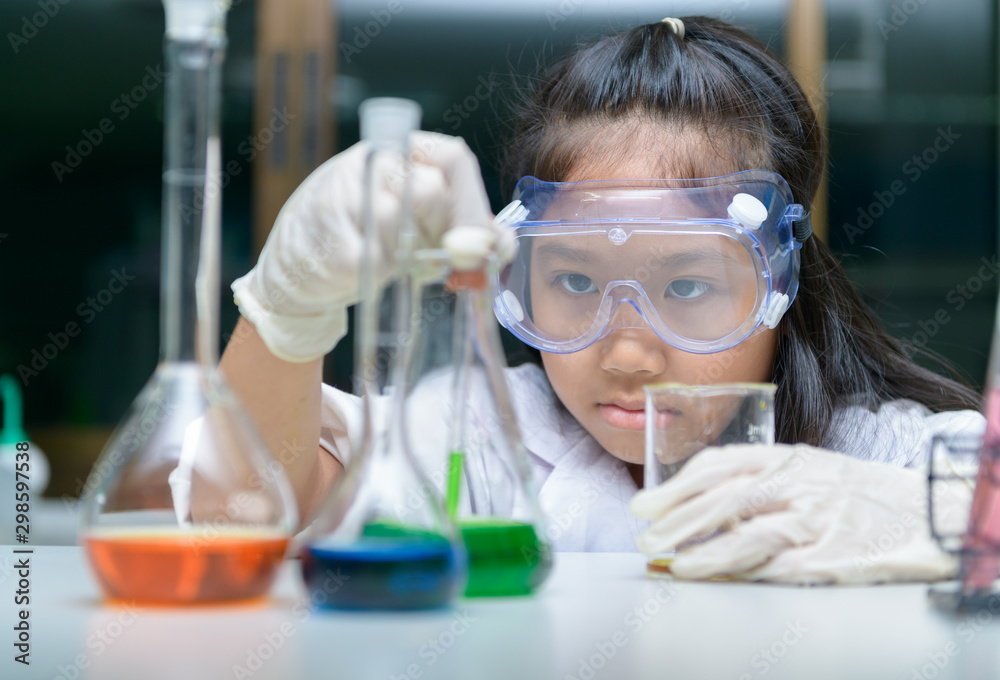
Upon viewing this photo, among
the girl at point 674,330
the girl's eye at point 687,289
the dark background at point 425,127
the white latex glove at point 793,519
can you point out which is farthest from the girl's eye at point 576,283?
the dark background at point 425,127

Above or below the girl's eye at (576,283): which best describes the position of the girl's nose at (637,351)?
below

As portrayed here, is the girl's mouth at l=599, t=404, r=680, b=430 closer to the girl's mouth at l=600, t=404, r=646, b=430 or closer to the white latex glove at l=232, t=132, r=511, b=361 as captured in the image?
the girl's mouth at l=600, t=404, r=646, b=430

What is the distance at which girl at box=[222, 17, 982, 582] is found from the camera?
2.29 ft

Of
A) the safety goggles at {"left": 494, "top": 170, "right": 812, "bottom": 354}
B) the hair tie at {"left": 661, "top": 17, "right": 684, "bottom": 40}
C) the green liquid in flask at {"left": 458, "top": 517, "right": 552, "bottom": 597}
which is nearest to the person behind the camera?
the green liquid in flask at {"left": 458, "top": 517, "right": 552, "bottom": 597}

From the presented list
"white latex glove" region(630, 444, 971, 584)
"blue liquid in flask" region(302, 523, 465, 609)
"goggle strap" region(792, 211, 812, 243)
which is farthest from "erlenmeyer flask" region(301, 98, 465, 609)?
"goggle strap" region(792, 211, 812, 243)

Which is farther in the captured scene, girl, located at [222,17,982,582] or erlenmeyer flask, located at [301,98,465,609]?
girl, located at [222,17,982,582]

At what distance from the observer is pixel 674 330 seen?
1347 mm

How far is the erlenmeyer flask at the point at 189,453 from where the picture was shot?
0.48m

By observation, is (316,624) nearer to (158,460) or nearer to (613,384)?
(158,460)

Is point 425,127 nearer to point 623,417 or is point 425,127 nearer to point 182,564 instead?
point 623,417

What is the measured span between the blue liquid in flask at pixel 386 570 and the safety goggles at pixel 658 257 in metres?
0.87

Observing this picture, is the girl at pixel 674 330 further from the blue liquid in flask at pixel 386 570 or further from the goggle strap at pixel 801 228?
the blue liquid in flask at pixel 386 570

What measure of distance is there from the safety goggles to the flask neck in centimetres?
82

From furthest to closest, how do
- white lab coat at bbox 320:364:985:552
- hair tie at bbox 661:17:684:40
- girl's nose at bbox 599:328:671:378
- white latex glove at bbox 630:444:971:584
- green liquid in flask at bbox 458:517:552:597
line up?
hair tie at bbox 661:17:684:40, white lab coat at bbox 320:364:985:552, girl's nose at bbox 599:328:671:378, white latex glove at bbox 630:444:971:584, green liquid in flask at bbox 458:517:552:597
